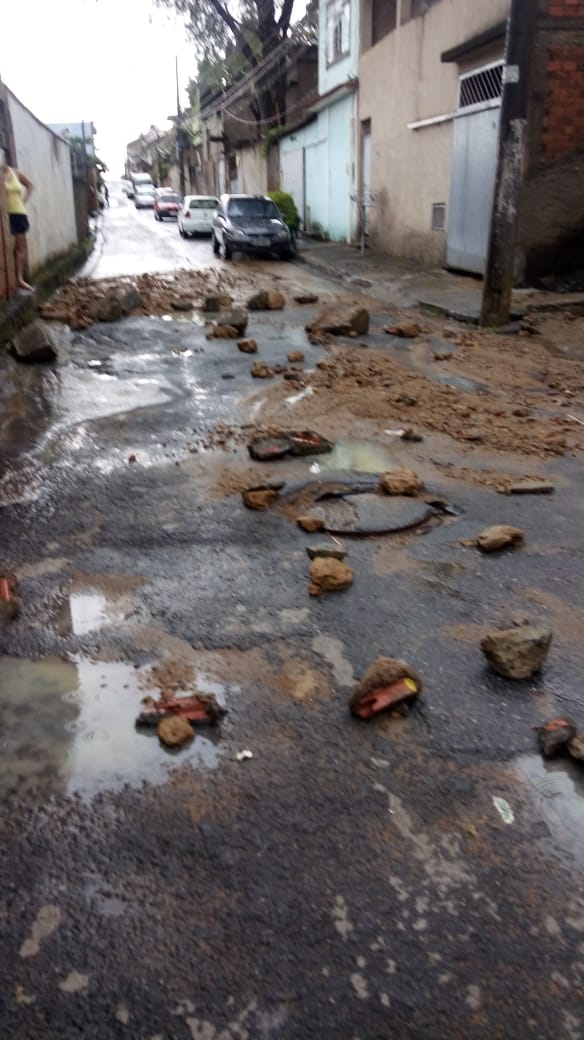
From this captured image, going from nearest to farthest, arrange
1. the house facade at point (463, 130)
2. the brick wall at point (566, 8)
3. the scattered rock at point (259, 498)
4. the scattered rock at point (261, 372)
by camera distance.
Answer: the scattered rock at point (259, 498) → the scattered rock at point (261, 372) → the brick wall at point (566, 8) → the house facade at point (463, 130)

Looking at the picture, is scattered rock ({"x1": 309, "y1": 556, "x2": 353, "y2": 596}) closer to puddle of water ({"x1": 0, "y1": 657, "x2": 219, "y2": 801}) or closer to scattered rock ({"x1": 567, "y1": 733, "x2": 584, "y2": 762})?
puddle of water ({"x1": 0, "y1": 657, "x2": 219, "y2": 801})

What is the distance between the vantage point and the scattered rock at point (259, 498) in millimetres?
4727

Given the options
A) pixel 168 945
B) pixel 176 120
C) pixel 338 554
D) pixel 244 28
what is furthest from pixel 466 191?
pixel 176 120

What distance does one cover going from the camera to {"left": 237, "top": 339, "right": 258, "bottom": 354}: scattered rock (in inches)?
358

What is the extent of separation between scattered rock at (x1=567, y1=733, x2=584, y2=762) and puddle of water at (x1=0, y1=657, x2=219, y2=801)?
1.11 metres

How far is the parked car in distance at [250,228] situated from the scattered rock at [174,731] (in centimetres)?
1939

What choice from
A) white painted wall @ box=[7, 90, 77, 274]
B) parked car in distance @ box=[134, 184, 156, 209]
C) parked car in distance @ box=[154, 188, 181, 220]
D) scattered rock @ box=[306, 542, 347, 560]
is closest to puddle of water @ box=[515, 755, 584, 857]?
scattered rock @ box=[306, 542, 347, 560]

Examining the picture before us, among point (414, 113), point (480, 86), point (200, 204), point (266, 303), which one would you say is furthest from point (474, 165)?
point (200, 204)

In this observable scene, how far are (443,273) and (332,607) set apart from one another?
1349 cm

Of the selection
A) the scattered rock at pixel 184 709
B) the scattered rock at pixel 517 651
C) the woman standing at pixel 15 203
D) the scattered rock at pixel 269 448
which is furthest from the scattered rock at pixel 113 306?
the scattered rock at pixel 517 651

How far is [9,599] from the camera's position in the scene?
3625 mm

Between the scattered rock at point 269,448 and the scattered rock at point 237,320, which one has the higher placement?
the scattered rock at point 237,320

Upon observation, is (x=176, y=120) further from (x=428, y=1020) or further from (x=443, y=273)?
(x=428, y=1020)

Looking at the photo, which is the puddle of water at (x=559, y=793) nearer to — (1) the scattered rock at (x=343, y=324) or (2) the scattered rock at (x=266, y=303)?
(1) the scattered rock at (x=343, y=324)
